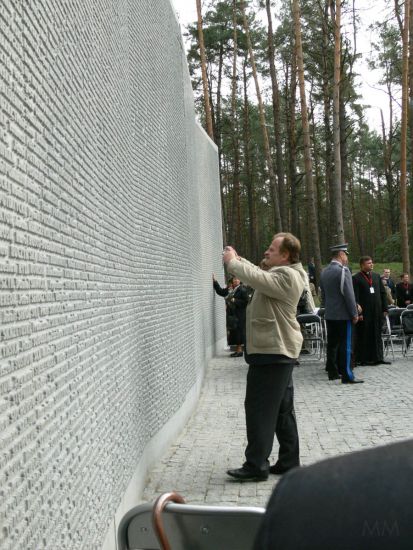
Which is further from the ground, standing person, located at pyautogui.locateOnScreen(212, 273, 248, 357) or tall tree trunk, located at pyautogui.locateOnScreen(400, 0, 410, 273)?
tall tree trunk, located at pyautogui.locateOnScreen(400, 0, 410, 273)

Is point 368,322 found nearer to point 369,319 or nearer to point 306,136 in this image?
point 369,319

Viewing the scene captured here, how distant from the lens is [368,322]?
17.1 meters

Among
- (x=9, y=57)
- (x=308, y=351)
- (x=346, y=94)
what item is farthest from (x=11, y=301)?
(x=346, y=94)

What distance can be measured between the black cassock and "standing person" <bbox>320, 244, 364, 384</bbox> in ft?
8.28

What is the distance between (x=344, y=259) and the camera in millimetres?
14531

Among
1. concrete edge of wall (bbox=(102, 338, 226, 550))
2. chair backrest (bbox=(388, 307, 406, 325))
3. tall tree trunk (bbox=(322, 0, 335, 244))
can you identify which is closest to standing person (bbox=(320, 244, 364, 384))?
concrete edge of wall (bbox=(102, 338, 226, 550))

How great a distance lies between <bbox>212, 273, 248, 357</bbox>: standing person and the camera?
17203 millimetres

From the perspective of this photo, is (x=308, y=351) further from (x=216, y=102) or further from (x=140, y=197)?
(x=216, y=102)

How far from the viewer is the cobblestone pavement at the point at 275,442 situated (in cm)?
686

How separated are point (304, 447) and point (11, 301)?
18.7 ft

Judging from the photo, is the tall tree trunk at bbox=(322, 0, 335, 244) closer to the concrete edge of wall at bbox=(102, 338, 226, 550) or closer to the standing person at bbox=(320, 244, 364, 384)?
the standing person at bbox=(320, 244, 364, 384)

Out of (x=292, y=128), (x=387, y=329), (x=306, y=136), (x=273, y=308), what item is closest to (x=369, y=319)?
(x=387, y=329)

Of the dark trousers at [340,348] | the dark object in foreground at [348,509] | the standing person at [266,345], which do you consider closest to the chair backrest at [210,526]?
the dark object in foreground at [348,509]

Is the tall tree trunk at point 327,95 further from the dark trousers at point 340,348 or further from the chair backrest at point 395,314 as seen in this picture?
the dark trousers at point 340,348
